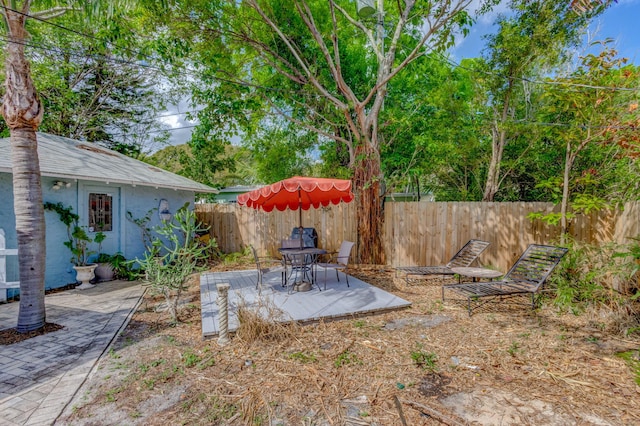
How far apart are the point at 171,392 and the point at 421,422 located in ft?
7.04

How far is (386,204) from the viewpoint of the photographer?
8.46m

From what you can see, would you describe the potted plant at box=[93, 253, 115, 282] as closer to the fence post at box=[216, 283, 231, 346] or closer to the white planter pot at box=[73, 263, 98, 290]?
the white planter pot at box=[73, 263, 98, 290]

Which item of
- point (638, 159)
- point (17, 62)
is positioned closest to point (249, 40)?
point (17, 62)

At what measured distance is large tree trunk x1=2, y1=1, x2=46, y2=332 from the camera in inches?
159

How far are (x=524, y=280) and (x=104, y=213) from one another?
933cm

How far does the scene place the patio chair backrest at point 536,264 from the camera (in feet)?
16.9

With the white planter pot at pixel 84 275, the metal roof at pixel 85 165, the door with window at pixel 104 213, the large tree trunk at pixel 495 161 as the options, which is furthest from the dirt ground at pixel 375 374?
the large tree trunk at pixel 495 161

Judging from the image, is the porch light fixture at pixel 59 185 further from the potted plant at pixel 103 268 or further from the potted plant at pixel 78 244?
the potted plant at pixel 103 268

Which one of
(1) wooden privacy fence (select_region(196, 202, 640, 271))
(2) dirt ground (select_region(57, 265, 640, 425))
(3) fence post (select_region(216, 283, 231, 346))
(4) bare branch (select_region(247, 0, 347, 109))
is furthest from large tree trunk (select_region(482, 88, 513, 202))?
(3) fence post (select_region(216, 283, 231, 346))

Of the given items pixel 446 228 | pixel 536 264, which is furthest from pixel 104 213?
pixel 536 264

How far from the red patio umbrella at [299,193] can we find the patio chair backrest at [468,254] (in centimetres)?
279

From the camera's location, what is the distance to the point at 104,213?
7914 mm

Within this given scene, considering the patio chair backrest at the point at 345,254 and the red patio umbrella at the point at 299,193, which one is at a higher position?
the red patio umbrella at the point at 299,193

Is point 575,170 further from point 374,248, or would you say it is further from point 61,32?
point 61,32
